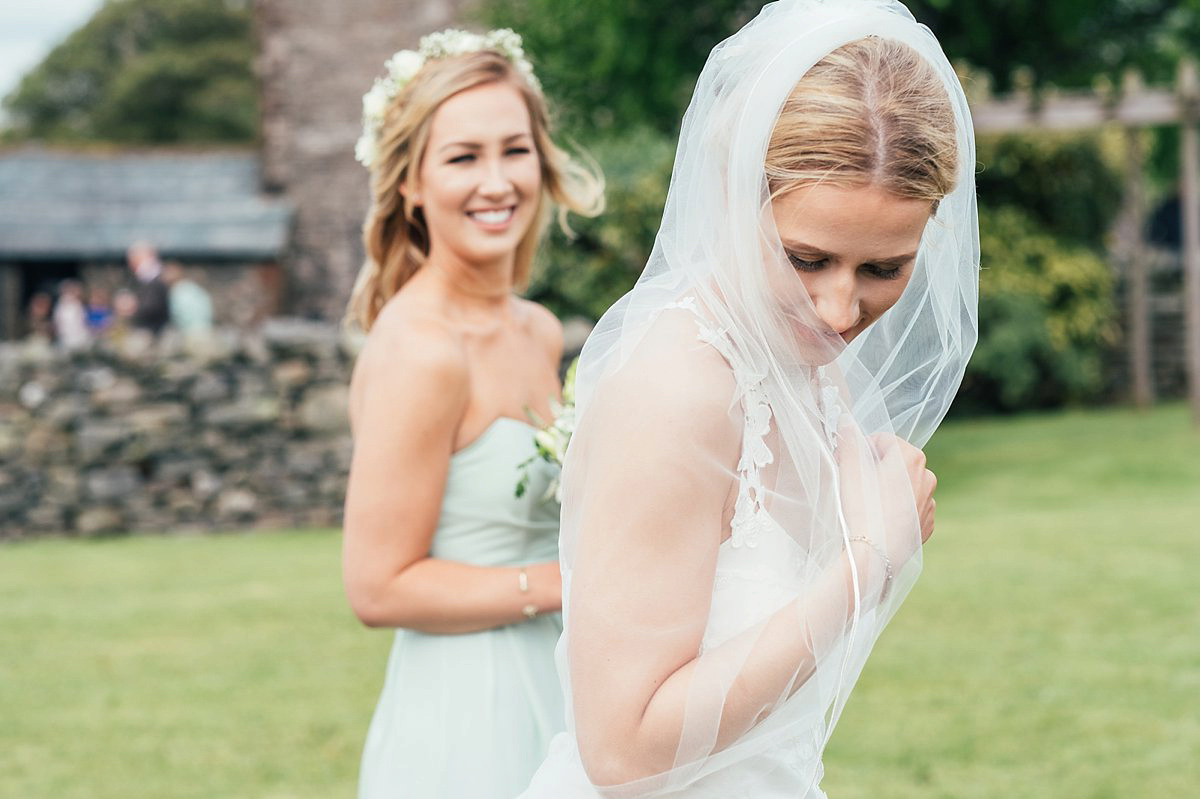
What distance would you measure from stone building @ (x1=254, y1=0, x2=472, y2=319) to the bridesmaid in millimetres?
22118

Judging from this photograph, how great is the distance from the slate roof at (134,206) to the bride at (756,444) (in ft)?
77.8

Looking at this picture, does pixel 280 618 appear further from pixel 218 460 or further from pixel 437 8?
pixel 437 8

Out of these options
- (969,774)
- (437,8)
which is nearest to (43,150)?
(437,8)

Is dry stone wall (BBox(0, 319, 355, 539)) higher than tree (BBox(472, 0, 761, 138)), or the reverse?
tree (BBox(472, 0, 761, 138))

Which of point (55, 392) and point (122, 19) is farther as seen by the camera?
point (122, 19)

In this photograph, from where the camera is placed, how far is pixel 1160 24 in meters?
15.4

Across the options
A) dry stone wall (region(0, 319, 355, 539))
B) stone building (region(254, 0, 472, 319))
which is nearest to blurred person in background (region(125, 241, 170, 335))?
dry stone wall (region(0, 319, 355, 539))

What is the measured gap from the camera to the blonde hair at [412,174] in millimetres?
3004

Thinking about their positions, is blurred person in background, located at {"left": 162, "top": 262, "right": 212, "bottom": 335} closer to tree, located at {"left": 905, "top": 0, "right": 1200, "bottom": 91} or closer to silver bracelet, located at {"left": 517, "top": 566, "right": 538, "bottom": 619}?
tree, located at {"left": 905, "top": 0, "right": 1200, "bottom": 91}

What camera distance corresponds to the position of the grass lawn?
223 inches

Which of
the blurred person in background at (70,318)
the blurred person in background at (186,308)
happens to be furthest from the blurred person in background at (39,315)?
the blurred person in background at (186,308)

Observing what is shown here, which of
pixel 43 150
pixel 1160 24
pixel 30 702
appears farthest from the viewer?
pixel 43 150

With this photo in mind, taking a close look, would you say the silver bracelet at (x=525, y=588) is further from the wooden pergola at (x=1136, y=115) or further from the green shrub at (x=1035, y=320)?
the green shrub at (x=1035, y=320)

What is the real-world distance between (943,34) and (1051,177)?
7643mm
